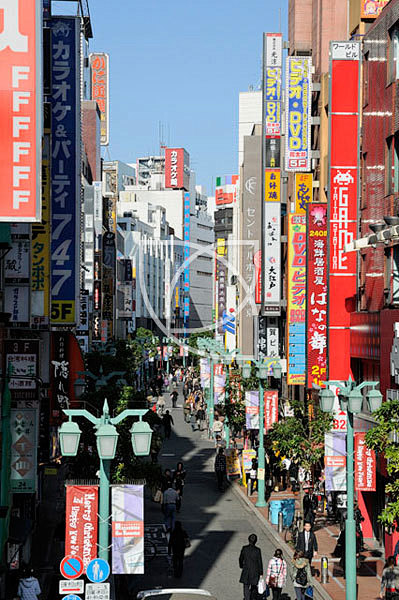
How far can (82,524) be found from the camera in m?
18.9

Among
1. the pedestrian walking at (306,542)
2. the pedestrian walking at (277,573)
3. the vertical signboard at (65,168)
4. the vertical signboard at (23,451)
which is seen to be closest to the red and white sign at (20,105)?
the vertical signboard at (23,451)

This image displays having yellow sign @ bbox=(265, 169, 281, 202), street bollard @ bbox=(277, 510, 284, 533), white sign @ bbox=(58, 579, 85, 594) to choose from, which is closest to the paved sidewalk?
street bollard @ bbox=(277, 510, 284, 533)

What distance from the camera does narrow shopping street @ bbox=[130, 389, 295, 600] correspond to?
25.8 meters

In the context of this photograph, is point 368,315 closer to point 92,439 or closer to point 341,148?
point 341,148

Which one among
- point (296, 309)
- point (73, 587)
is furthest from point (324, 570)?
point (296, 309)

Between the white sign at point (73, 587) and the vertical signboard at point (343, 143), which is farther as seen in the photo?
the vertical signboard at point (343, 143)

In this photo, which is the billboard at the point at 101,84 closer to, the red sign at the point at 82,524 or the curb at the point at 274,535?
the curb at the point at 274,535

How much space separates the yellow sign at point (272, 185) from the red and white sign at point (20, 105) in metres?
39.2

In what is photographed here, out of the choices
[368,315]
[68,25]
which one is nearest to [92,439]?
[368,315]

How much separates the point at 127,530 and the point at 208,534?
47.6ft

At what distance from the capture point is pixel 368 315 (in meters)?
31.9

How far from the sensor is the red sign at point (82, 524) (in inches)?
745

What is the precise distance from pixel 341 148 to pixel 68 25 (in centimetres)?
952

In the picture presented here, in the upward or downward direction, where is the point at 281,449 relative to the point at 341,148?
downward
